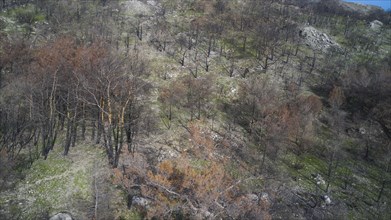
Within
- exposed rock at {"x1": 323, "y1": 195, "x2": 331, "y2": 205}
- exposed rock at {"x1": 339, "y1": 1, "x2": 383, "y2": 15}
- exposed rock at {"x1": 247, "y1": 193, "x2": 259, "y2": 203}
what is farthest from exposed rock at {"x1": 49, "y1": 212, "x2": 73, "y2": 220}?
exposed rock at {"x1": 339, "y1": 1, "x2": 383, "y2": 15}

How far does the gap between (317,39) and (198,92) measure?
52.0 meters

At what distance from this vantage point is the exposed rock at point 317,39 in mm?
92375

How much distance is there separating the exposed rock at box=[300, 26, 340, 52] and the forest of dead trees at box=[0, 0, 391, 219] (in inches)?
89.7

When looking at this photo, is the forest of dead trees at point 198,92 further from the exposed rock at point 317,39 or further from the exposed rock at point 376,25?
the exposed rock at point 376,25

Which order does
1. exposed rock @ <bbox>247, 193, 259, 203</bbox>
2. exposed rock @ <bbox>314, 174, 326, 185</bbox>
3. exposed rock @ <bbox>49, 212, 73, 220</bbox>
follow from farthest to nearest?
exposed rock @ <bbox>314, 174, 326, 185</bbox> < exposed rock @ <bbox>247, 193, 259, 203</bbox> < exposed rock @ <bbox>49, 212, 73, 220</bbox>

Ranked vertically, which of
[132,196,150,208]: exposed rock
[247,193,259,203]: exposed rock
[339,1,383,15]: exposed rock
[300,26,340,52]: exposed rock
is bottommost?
[247,193,259,203]: exposed rock

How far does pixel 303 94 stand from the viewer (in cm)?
6738

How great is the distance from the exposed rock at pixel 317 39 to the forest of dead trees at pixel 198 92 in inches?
89.7

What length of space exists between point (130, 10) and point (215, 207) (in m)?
81.3

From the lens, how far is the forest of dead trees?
37.4m

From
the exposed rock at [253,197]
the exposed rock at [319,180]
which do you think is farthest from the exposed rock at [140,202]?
the exposed rock at [319,180]

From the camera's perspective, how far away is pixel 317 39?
3735 inches

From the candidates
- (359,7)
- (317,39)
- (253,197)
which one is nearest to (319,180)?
(253,197)

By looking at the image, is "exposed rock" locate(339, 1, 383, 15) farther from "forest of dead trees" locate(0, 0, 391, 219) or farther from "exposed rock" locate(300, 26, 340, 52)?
"exposed rock" locate(300, 26, 340, 52)
